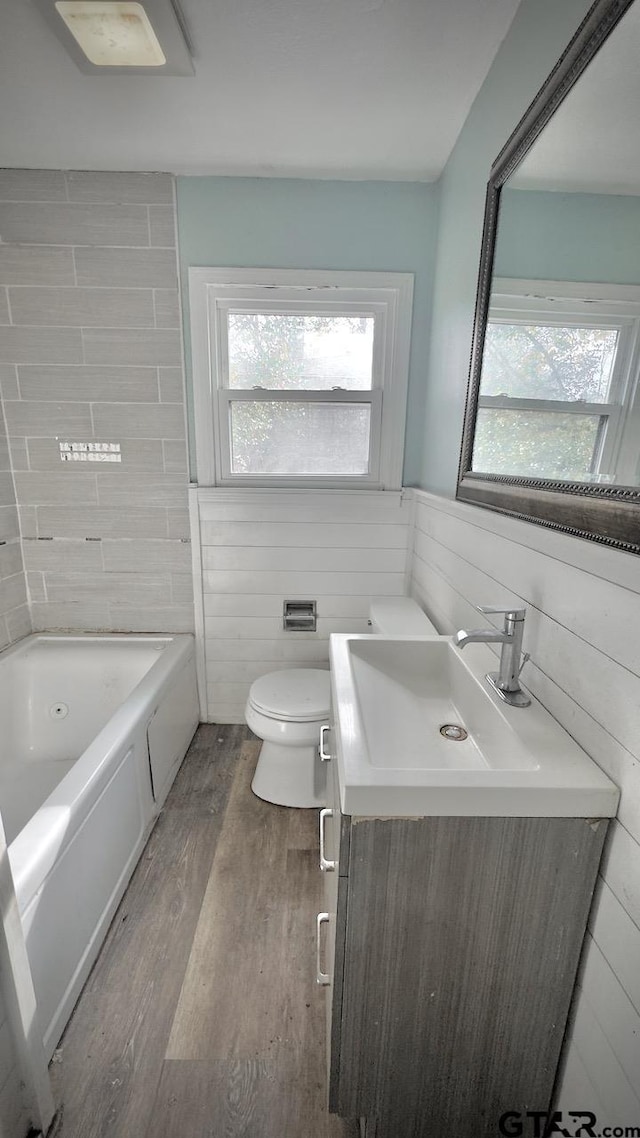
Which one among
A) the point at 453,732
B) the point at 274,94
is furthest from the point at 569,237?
the point at 274,94

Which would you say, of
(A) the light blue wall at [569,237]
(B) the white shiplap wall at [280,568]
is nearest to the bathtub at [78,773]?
(B) the white shiplap wall at [280,568]

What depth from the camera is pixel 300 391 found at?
6.66 ft

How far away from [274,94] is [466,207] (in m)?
0.69

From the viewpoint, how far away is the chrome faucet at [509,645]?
0.90m

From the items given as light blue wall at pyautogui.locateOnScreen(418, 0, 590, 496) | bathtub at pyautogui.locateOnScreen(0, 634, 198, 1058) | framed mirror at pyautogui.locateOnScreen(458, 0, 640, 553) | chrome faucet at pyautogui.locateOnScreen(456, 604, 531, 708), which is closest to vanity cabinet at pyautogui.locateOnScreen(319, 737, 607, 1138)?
chrome faucet at pyautogui.locateOnScreen(456, 604, 531, 708)

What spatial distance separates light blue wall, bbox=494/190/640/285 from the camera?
694mm

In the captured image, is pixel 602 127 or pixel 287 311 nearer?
pixel 602 127

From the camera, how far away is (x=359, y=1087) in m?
0.84

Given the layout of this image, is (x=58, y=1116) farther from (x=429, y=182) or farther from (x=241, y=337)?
(x=429, y=182)

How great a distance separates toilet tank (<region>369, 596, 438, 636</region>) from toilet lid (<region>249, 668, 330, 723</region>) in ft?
1.08

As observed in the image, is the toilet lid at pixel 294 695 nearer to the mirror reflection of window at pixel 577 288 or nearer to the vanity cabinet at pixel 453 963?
the vanity cabinet at pixel 453 963

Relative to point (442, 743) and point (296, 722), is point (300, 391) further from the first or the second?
Result: point (442, 743)

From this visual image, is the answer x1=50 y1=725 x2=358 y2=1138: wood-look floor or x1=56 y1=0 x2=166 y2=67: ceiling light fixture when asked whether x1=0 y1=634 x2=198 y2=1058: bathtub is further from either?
x1=56 y1=0 x2=166 y2=67: ceiling light fixture

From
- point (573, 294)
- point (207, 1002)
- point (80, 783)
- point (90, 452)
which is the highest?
point (573, 294)
